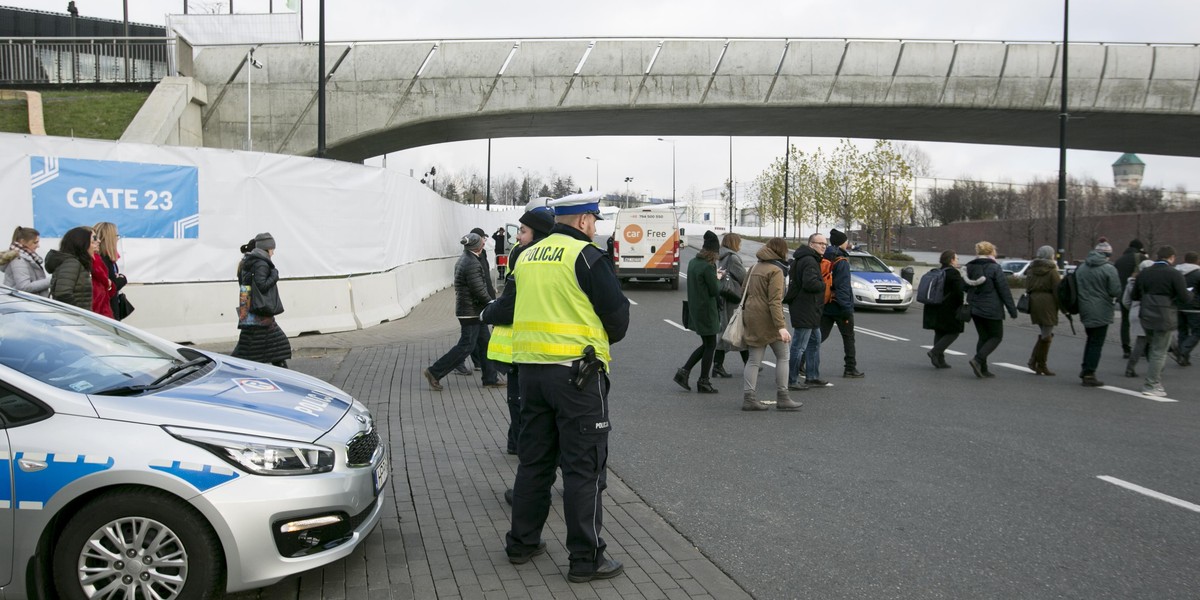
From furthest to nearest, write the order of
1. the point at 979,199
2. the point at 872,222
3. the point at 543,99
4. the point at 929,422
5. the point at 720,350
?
1. the point at 979,199
2. the point at 872,222
3. the point at 543,99
4. the point at 720,350
5. the point at 929,422

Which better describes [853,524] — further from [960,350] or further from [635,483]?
[960,350]

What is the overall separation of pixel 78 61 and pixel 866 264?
26.2 meters

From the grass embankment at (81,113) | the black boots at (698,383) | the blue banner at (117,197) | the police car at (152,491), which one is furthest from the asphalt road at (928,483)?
the grass embankment at (81,113)

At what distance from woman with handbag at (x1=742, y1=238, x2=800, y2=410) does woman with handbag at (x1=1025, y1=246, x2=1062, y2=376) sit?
15.2ft

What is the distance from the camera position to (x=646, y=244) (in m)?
27.4

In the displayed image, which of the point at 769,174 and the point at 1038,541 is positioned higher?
the point at 769,174

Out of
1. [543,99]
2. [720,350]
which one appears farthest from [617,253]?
[720,350]

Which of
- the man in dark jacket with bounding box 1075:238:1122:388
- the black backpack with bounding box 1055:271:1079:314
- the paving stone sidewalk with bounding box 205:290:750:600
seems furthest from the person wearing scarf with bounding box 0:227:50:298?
the black backpack with bounding box 1055:271:1079:314

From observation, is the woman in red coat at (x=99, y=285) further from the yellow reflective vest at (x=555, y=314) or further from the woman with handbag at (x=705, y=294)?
the woman with handbag at (x=705, y=294)

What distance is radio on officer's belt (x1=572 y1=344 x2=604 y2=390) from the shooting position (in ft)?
13.3

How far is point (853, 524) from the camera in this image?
5164 millimetres

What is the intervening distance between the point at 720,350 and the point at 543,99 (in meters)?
16.7

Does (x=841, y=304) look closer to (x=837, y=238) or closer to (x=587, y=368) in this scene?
(x=837, y=238)

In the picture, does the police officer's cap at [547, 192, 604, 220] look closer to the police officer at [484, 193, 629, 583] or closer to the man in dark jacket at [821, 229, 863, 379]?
the police officer at [484, 193, 629, 583]
